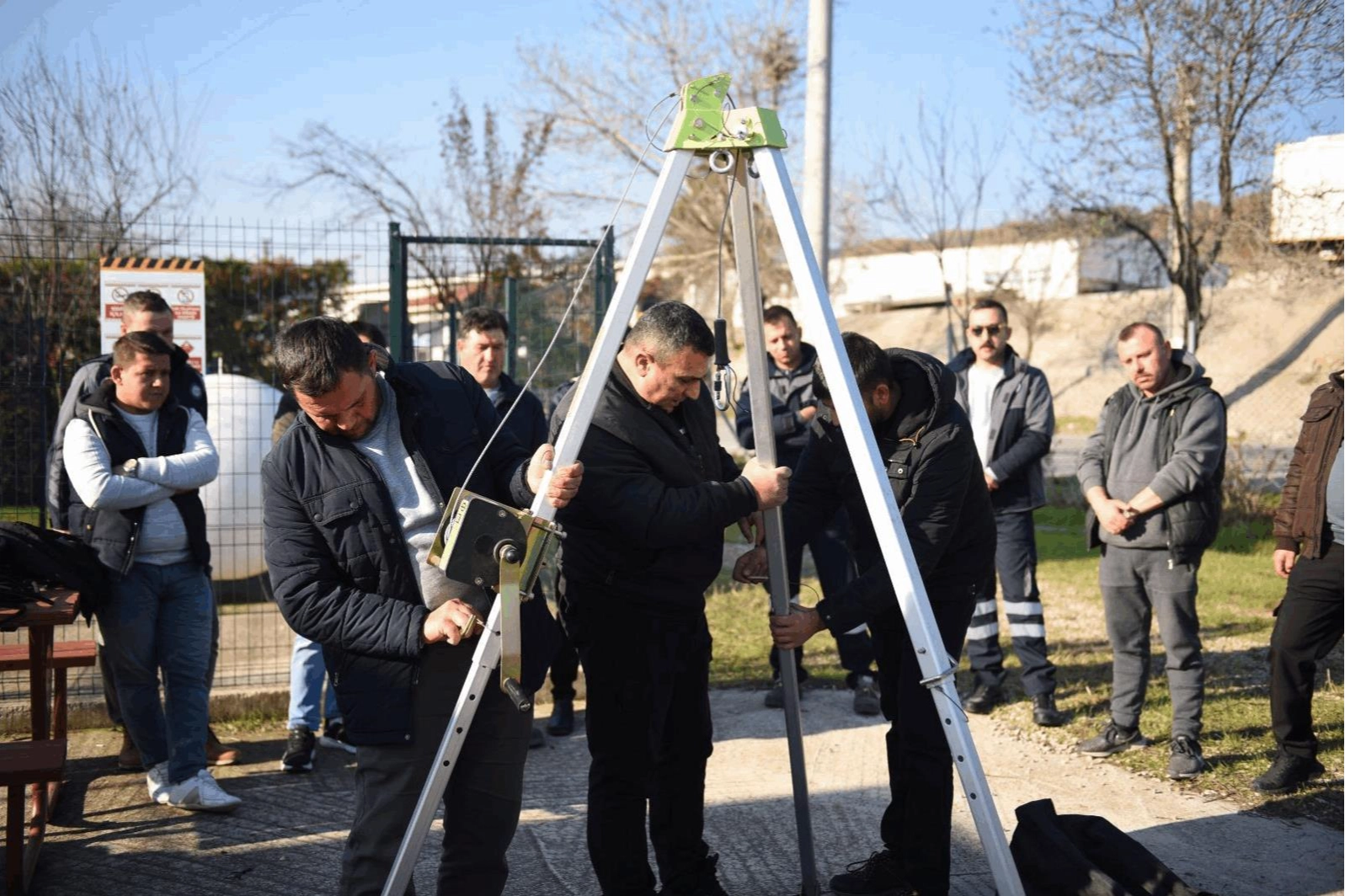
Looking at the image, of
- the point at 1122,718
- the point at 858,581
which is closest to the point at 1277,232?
the point at 1122,718

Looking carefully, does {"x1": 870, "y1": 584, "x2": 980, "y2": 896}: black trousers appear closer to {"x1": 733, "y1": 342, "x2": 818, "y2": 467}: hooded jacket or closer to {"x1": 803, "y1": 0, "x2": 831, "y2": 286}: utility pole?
{"x1": 733, "y1": 342, "x2": 818, "y2": 467}: hooded jacket

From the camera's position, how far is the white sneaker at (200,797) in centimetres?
474

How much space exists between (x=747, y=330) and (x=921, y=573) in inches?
36.2

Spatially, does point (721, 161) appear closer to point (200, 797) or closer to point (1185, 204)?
point (200, 797)

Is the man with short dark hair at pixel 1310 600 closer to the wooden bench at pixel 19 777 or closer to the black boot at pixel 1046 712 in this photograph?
the black boot at pixel 1046 712

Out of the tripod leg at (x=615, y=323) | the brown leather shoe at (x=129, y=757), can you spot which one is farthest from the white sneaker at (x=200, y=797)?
the tripod leg at (x=615, y=323)

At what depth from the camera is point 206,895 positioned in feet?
13.2

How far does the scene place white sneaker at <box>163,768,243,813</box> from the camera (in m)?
4.74

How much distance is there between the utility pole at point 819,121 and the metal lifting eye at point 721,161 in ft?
18.3

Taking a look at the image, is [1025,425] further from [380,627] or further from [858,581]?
[380,627]

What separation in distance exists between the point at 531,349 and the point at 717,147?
4.72 m

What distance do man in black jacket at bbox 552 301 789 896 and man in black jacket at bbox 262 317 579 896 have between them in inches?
18.9

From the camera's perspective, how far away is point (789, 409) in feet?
21.3

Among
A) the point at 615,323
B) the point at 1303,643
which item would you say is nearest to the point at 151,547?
the point at 615,323
